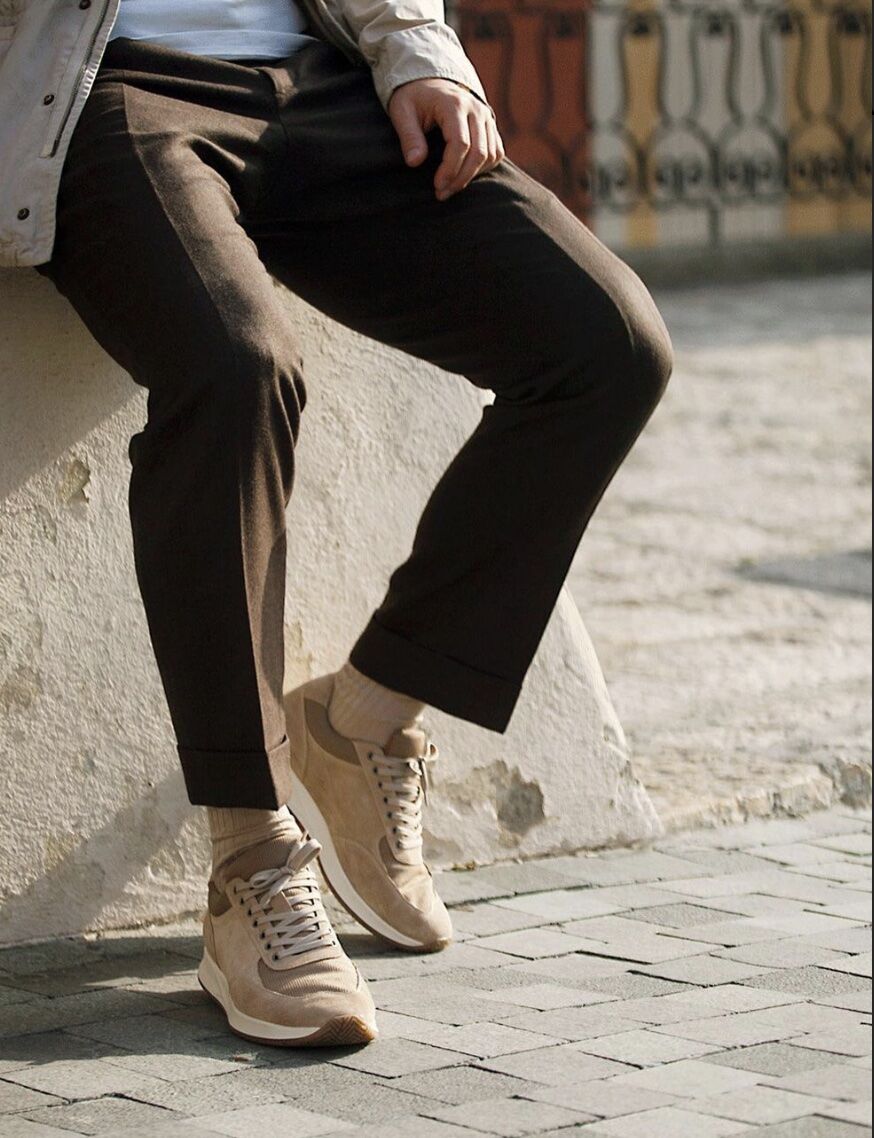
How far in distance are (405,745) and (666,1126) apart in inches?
32.9

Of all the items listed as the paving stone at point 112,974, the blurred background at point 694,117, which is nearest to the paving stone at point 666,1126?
the paving stone at point 112,974

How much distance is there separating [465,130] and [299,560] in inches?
27.8

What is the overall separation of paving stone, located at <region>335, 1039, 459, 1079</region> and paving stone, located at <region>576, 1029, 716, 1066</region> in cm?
16

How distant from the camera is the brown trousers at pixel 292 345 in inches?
90.4

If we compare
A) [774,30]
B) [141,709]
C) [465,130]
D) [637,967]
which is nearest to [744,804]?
[637,967]

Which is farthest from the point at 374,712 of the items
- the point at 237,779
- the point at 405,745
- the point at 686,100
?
the point at 686,100

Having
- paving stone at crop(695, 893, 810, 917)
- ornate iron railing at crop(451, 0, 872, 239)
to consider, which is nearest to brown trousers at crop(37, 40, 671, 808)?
paving stone at crop(695, 893, 810, 917)

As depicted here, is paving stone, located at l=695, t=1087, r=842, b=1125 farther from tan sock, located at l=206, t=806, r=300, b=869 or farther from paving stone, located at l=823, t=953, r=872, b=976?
tan sock, located at l=206, t=806, r=300, b=869

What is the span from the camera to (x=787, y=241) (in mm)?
12508

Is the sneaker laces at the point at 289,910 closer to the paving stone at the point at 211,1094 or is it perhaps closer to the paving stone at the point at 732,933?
the paving stone at the point at 211,1094

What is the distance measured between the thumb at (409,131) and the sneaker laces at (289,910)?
857 mm

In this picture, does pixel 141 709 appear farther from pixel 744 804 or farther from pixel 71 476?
pixel 744 804

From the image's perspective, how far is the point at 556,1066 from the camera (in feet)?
7.29

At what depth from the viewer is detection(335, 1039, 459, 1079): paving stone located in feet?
7.29
